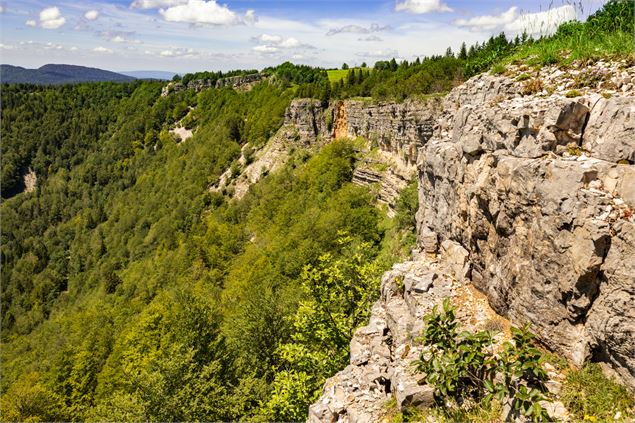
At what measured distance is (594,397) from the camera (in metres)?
8.44

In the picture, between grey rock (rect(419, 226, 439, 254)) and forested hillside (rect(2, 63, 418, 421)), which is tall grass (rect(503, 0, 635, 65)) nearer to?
grey rock (rect(419, 226, 439, 254))

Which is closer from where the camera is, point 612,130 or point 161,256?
point 612,130

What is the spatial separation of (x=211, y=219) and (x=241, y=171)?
1562 cm

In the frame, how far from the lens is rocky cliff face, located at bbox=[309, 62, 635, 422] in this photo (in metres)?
8.76

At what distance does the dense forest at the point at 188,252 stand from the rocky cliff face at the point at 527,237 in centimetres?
483

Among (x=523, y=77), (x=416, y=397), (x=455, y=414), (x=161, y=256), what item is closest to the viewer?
(x=455, y=414)

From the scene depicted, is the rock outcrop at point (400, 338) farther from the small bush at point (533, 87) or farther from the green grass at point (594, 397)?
the small bush at point (533, 87)

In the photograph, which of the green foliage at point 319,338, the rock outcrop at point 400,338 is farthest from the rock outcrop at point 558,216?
the green foliage at point 319,338

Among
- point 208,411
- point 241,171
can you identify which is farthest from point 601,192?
point 241,171

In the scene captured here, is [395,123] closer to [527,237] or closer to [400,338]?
[400,338]

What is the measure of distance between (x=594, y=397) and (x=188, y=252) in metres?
71.7

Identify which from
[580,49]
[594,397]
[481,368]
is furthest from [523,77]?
[594,397]

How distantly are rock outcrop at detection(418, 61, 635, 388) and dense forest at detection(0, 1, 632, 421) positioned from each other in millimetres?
4918

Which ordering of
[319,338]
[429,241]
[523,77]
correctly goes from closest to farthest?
[523,77] → [429,241] → [319,338]
